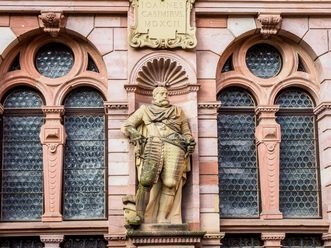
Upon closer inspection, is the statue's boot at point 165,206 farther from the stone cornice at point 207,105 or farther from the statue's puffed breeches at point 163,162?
the stone cornice at point 207,105

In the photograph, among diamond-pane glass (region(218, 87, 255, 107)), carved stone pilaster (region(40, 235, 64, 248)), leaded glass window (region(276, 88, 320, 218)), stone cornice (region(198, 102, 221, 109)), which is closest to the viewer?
carved stone pilaster (region(40, 235, 64, 248))

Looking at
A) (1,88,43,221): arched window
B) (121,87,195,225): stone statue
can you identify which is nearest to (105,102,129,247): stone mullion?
(121,87,195,225): stone statue

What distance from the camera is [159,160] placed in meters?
14.2

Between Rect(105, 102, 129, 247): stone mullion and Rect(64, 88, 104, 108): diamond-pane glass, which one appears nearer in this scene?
Rect(105, 102, 129, 247): stone mullion

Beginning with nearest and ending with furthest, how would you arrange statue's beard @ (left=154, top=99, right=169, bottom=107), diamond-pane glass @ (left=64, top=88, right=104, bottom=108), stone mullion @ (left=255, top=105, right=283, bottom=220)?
statue's beard @ (left=154, top=99, right=169, bottom=107)
stone mullion @ (left=255, top=105, right=283, bottom=220)
diamond-pane glass @ (left=64, top=88, right=104, bottom=108)

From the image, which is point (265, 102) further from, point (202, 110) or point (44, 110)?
point (44, 110)

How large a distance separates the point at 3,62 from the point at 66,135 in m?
1.78

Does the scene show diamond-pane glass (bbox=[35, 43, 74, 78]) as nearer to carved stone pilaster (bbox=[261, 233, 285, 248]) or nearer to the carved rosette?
the carved rosette

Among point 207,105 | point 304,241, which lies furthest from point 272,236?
point 207,105

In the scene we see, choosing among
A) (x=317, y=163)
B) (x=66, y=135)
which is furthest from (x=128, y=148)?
(x=317, y=163)

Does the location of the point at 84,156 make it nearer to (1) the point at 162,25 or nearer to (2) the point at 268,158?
(1) the point at 162,25

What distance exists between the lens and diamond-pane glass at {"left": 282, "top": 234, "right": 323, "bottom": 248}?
15.3 metres

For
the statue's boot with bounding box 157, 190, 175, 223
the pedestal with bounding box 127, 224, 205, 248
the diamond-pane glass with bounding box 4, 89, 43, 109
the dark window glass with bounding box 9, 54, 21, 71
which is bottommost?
the pedestal with bounding box 127, 224, 205, 248

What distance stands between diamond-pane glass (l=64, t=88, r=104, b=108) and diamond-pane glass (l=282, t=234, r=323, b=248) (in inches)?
168
